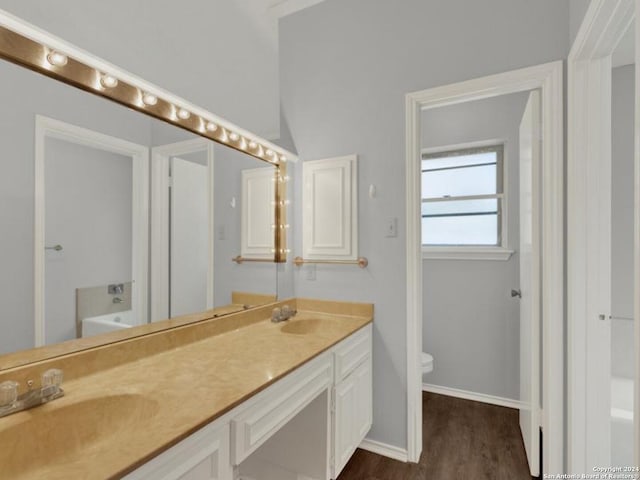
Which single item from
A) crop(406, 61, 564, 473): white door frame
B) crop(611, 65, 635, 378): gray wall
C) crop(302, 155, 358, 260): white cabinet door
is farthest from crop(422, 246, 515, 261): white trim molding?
crop(302, 155, 358, 260): white cabinet door

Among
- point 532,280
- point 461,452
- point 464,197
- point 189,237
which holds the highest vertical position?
point 464,197

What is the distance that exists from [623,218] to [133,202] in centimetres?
287

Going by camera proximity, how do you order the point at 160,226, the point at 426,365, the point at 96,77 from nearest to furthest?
the point at 96,77 < the point at 160,226 < the point at 426,365

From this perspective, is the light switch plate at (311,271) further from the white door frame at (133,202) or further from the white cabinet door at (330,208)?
the white door frame at (133,202)

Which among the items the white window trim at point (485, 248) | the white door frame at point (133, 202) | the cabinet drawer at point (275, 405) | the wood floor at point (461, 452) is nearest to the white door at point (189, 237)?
the white door frame at point (133, 202)

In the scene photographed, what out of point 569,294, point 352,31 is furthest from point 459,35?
point 569,294

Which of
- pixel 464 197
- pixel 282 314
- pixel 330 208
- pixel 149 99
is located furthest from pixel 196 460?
pixel 464 197

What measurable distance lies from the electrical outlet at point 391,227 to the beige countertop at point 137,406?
765 mm

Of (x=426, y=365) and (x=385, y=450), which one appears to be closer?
(x=385, y=450)

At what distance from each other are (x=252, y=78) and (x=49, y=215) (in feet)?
4.85

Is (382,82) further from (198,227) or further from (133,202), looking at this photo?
(133,202)

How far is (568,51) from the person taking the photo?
1542 mm

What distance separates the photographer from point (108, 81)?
117 centimetres

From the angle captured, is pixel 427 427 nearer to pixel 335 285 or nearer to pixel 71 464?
pixel 335 285
